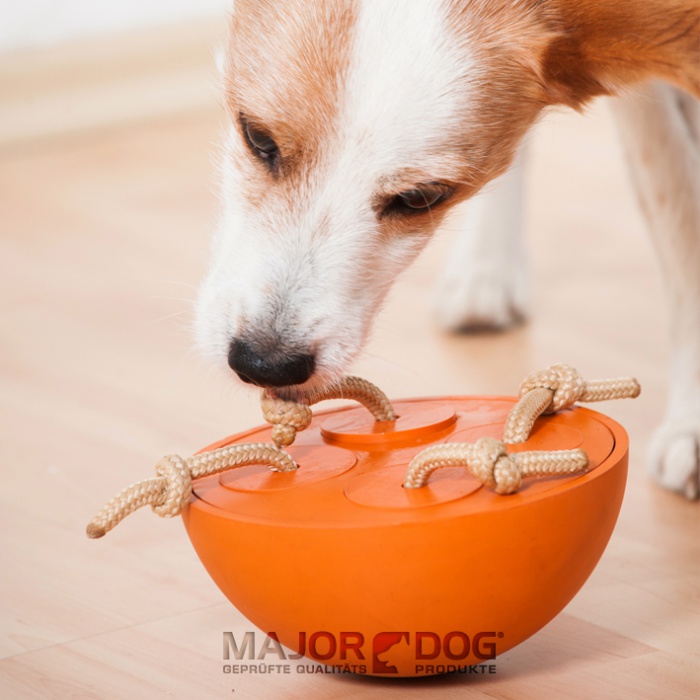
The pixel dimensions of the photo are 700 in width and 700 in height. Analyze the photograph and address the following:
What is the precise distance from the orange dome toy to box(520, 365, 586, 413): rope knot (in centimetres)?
4

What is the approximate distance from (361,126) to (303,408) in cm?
32

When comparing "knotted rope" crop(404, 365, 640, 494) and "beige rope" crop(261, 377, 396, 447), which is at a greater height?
"beige rope" crop(261, 377, 396, 447)

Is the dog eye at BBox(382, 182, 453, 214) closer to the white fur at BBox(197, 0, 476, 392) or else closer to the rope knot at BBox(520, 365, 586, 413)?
the white fur at BBox(197, 0, 476, 392)

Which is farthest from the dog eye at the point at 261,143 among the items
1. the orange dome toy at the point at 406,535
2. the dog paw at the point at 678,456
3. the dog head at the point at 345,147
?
the dog paw at the point at 678,456

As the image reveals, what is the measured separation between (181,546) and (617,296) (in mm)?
1280

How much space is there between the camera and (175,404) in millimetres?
1967

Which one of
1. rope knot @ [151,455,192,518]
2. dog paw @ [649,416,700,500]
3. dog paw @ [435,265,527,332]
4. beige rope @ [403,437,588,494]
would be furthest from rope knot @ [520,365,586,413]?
dog paw @ [435,265,527,332]

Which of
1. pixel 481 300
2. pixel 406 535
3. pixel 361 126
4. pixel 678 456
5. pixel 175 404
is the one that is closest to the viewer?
pixel 406 535

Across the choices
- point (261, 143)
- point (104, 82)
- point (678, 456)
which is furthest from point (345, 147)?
point (104, 82)

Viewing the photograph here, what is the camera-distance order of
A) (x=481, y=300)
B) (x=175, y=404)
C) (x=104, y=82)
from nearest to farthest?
(x=175, y=404)
(x=481, y=300)
(x=104, y=82)

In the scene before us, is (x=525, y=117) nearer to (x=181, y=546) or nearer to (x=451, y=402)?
(x=451, y=402)

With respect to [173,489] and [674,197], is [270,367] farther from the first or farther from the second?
[674,197]

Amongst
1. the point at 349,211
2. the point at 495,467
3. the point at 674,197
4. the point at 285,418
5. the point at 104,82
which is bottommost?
the point at 495,467

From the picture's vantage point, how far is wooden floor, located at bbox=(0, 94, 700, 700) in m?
1.21
